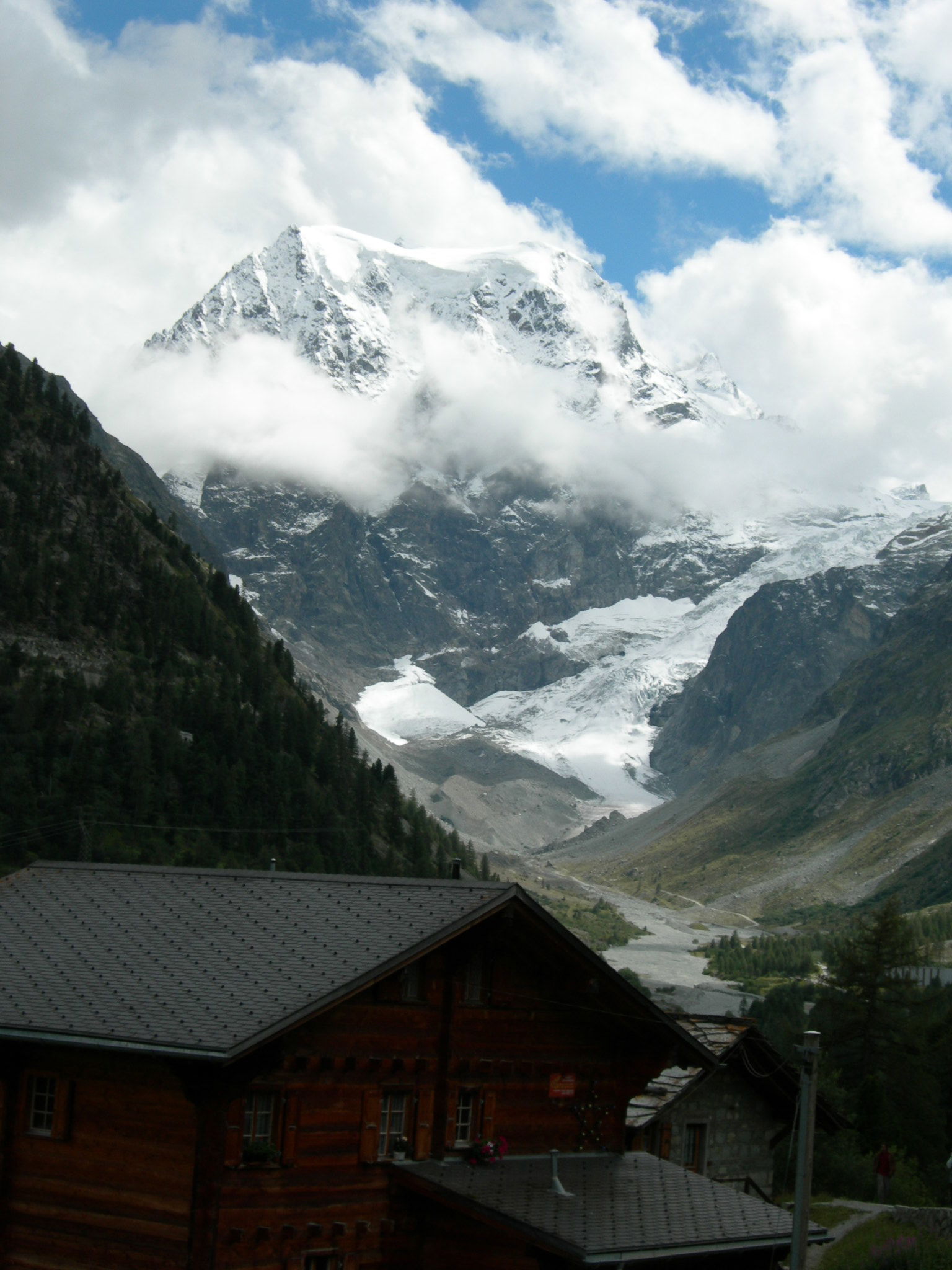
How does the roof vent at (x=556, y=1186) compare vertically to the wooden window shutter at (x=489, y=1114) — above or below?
below

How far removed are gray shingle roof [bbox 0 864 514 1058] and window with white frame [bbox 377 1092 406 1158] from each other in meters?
2.70

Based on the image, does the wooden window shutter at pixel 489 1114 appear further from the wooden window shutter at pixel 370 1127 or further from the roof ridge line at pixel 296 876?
the roof ridge line at pixel 296 876

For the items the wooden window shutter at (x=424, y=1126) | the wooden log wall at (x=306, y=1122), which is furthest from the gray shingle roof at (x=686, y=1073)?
the wooden window shutter at (x=424, y=1126)

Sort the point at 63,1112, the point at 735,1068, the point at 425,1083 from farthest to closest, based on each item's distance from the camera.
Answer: the point at 735,1068 → the point at 425,1083 → the point at 63,1112

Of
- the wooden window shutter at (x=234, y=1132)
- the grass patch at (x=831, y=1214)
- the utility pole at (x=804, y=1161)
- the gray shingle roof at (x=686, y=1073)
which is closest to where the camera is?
the wooden window shutter at (x=234, y=1132)

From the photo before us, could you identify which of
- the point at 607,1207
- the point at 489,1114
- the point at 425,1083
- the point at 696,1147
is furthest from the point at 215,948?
the point at 696,1147

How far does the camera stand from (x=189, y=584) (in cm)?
16462

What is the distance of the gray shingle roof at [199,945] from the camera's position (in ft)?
70.4

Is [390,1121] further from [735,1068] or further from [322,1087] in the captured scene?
[735,1068]

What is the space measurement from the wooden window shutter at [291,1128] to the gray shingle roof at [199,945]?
1.87 meters

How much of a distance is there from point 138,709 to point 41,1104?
4602 inches

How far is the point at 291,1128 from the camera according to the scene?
2259cm

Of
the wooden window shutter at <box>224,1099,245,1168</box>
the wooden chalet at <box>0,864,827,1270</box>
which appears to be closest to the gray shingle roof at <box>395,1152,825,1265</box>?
the wooden chalet at <box>0,864,827,1270</box>

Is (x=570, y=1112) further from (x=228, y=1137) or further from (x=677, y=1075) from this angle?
(x=677, y=1075)
